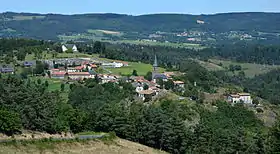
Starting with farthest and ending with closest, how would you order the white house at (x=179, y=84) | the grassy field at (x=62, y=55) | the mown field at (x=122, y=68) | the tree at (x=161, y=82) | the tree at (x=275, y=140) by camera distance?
the grassy field at (x=62, y=55) < the mown field at (x=122, y=68) < the white house at (x=179, y=84) < the tree at (x=161, y=82) < the tree at (x=275, y=140)

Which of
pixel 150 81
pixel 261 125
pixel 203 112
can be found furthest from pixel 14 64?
pixel 261 125

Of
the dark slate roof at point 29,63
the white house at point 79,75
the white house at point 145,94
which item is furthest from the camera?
the dark slate roof at point 29,63

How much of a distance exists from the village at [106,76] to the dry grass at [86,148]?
28.9 m

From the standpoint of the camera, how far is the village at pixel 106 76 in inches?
3297

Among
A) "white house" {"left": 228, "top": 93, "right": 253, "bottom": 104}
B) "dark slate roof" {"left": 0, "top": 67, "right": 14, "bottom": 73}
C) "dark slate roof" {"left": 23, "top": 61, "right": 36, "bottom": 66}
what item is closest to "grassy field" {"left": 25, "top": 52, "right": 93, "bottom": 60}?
"dark slate roof" {"left": 23, "top": 61, "right": 36, "bottom": 66}

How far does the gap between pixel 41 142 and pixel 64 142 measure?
87.7 inches

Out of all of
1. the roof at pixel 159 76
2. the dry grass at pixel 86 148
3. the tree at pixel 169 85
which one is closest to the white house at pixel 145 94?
the tree at pixel 169 85

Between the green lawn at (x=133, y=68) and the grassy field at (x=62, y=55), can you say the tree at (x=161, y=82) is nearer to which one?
the green lawn at (x=133, y=68)

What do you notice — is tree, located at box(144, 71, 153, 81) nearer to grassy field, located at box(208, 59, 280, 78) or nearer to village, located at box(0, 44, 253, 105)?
village, located at box(0, 44, 253, 105)

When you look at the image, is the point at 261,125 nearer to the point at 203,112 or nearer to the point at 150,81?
the point at 203,112

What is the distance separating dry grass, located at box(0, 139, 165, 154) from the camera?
38406 millimetres

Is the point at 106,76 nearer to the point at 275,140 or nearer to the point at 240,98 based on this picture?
the point at 240,98

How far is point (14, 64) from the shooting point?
97.6 m

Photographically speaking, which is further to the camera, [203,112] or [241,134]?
[203,112]
